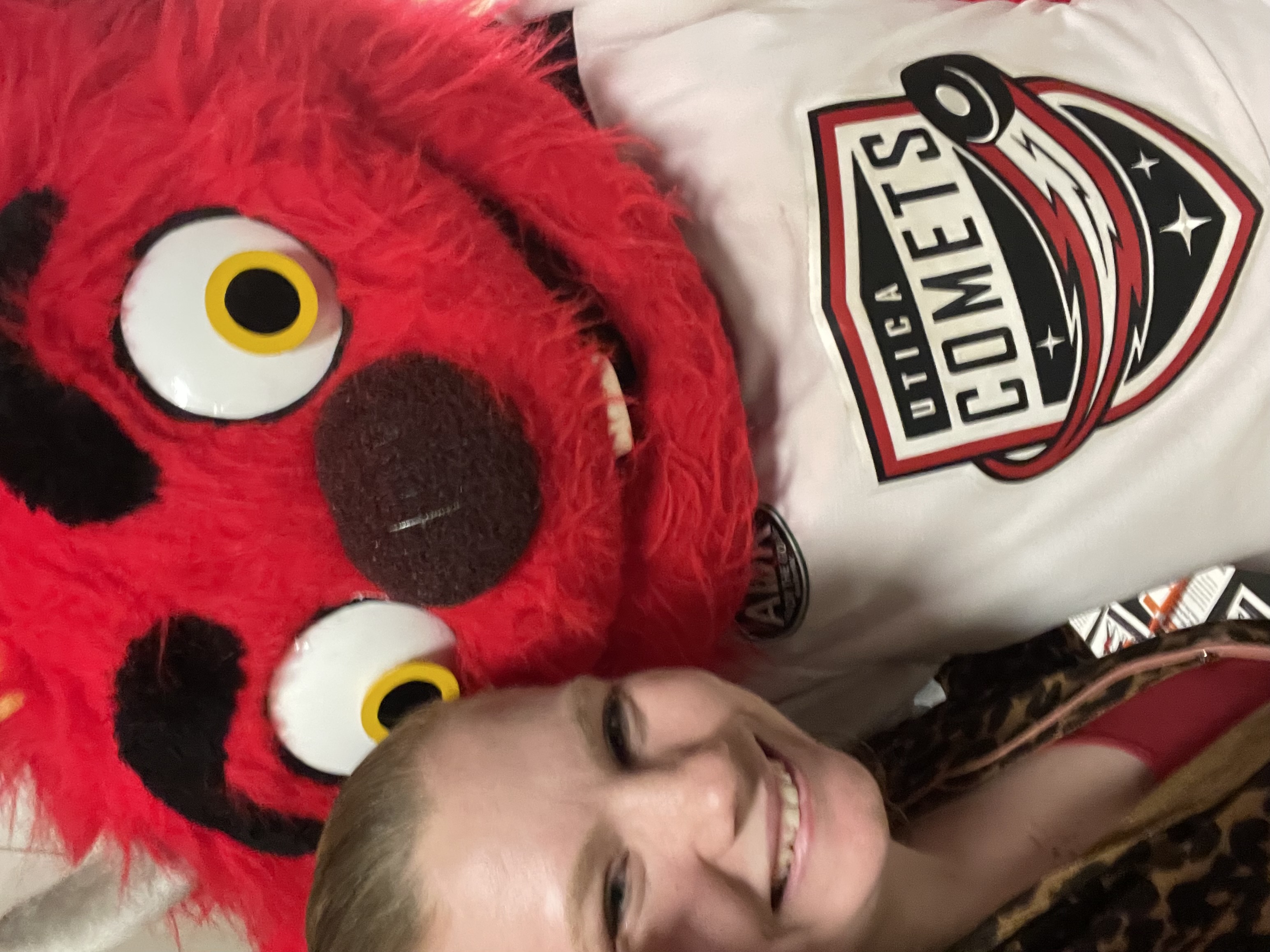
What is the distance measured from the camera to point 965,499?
0.55 m

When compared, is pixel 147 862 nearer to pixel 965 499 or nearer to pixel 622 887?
pixel 622 887

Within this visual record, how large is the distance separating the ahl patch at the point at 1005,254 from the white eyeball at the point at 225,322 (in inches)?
11.1

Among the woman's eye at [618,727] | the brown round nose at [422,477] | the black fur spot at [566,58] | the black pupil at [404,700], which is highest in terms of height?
the black fur spot at [566,58]

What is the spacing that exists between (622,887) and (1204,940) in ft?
1.07

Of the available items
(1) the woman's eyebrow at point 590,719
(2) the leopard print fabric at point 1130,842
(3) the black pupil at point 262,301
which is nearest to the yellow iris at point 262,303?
(3) the black pupil at point 262,301

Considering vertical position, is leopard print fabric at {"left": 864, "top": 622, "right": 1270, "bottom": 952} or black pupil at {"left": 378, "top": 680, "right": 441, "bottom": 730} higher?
black pupil at {"left": 378, "top": 680, "right": 441, "bottom": 730}

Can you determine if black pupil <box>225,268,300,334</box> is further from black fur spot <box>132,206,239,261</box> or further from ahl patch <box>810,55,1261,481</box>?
ahl patch <box>810,55,1261,481</box>

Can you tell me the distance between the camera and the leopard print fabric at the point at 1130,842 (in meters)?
0.51

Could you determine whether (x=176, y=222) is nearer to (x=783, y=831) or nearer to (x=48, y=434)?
(x=48, y=434)

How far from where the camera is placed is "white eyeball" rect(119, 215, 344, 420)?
336 mm

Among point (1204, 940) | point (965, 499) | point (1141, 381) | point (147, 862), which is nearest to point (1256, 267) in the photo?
point (1141, 381)

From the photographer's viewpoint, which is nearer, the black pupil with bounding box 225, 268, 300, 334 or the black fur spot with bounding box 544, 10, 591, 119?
the black pupil with bounding box 225, 268, 300, 334

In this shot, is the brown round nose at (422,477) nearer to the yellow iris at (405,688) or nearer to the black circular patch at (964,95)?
the yellow iris at (405,688)

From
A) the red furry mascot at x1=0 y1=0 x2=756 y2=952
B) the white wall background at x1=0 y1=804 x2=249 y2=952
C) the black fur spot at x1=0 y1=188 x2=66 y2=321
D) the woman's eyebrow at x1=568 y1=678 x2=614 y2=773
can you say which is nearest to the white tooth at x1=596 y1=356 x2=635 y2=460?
the red furry mascot at x1=0 y1=0 x2=756 y2=952
